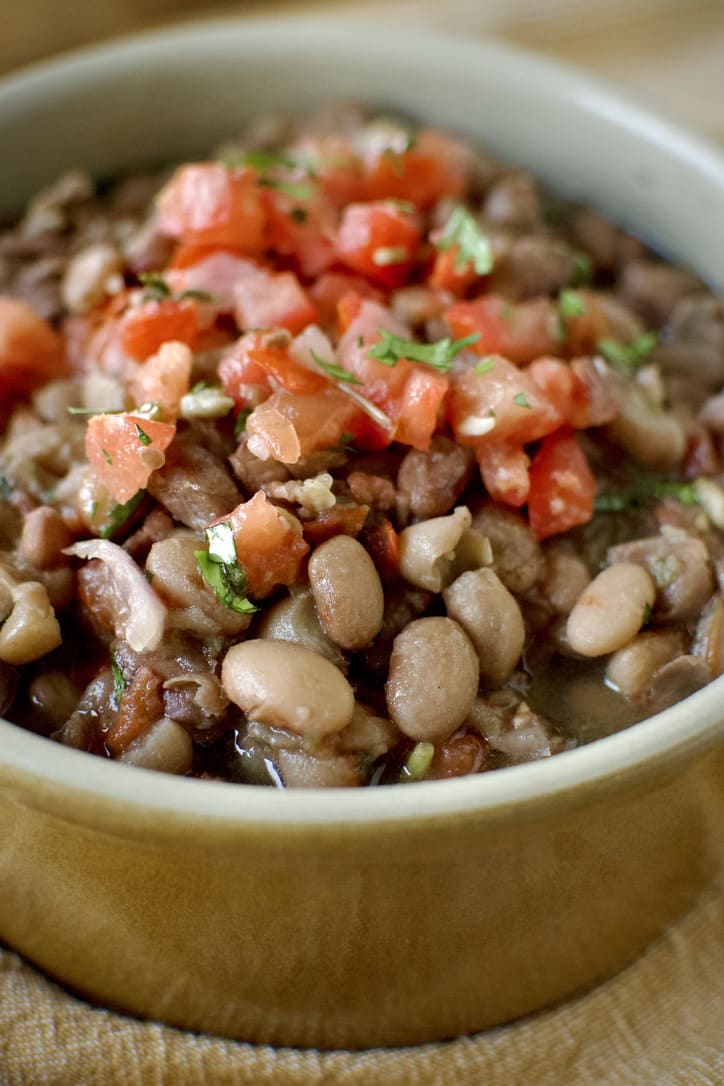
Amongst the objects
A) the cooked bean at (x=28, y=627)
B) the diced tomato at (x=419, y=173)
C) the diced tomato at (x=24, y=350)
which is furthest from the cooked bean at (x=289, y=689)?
the diced tomato at (x=419, y=173)

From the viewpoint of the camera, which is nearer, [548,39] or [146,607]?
[146,607]

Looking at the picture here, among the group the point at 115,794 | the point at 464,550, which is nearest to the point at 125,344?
the point at 464,550

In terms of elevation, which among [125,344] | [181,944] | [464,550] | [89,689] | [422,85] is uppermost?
[422,85]

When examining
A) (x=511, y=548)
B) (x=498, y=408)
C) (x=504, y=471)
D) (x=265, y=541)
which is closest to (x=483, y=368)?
(x=498, y=408)

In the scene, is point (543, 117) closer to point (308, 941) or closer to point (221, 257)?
point (221, 257)

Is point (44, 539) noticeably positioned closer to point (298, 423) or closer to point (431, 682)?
point (298, 423)
